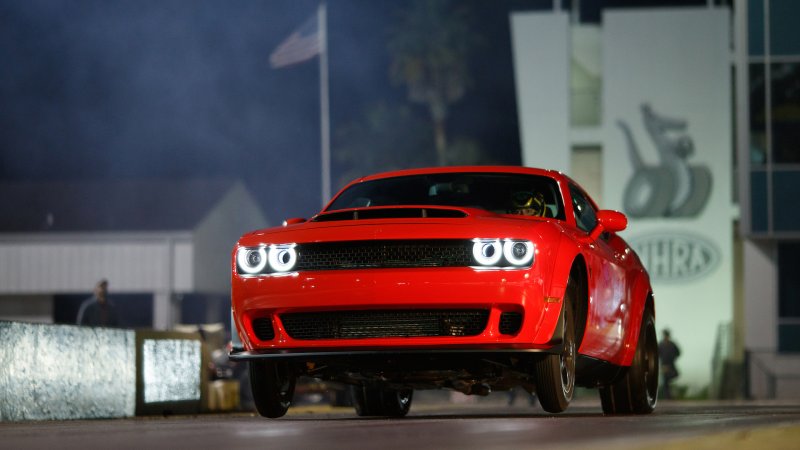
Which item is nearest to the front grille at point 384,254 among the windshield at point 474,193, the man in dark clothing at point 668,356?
the windshield at point 474,193

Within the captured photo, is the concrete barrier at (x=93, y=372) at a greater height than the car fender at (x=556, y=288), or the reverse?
the car fender at (x=556, y=288)

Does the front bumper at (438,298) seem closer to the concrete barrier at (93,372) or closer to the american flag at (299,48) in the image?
the concrete barrier at (93,372)

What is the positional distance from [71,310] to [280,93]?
31216mm

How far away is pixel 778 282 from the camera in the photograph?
35.5 m

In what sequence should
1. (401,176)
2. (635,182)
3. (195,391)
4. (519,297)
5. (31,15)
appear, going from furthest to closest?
(31,15)
(635,182)
(195,391)
(401,176)
(519,297)

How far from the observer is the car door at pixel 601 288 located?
943 cm

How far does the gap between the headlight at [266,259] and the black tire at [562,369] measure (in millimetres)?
1449

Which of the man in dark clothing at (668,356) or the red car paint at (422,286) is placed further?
the man in dark clothing at (668,356)

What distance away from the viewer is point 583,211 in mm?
10477

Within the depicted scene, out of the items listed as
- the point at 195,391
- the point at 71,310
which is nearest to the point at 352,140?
the point at 71,310

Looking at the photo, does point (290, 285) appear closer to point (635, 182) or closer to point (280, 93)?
point (635, 182)

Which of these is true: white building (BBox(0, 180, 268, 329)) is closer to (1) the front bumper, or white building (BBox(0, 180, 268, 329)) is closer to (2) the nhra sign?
(2) the nhra sign

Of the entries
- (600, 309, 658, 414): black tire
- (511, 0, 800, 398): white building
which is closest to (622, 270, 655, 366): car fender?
(600, 309, 658, 414): black tire

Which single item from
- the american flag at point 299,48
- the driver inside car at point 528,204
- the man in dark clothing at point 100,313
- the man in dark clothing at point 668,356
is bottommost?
the man in dark clothing at point 668,356
